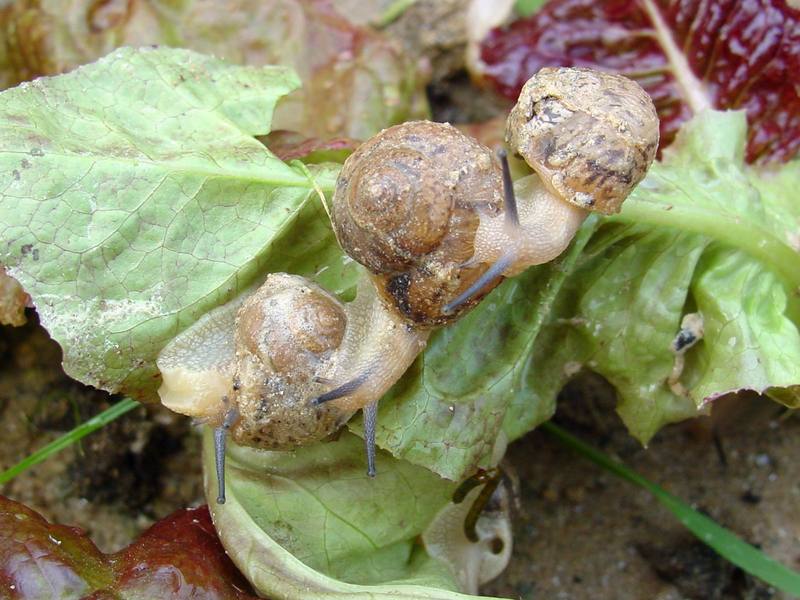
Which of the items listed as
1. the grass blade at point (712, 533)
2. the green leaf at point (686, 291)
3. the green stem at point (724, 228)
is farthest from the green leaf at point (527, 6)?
the grass blade at point (712, 533)

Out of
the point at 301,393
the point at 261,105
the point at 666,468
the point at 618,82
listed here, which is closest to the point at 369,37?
the point at 261,105

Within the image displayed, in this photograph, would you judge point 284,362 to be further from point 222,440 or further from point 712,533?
point 712,533

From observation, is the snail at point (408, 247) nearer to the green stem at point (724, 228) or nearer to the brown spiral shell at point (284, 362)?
the brown spiral shell at point (284, 362)

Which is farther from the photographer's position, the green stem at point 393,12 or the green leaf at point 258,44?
the green stem at point 393,12

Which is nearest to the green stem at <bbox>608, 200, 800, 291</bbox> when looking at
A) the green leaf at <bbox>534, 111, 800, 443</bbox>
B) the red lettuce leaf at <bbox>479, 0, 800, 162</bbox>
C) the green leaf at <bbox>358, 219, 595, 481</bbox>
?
the green leaf at <bbox>534, 111, 800, 443</bbox>

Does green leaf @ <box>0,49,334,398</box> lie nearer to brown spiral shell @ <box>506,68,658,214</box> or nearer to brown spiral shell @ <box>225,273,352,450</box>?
brown spiral shell @ <box>225,273,352,450</box>

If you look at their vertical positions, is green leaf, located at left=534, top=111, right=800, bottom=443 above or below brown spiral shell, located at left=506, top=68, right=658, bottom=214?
below

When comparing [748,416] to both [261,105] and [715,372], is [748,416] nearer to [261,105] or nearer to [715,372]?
[715,372]
